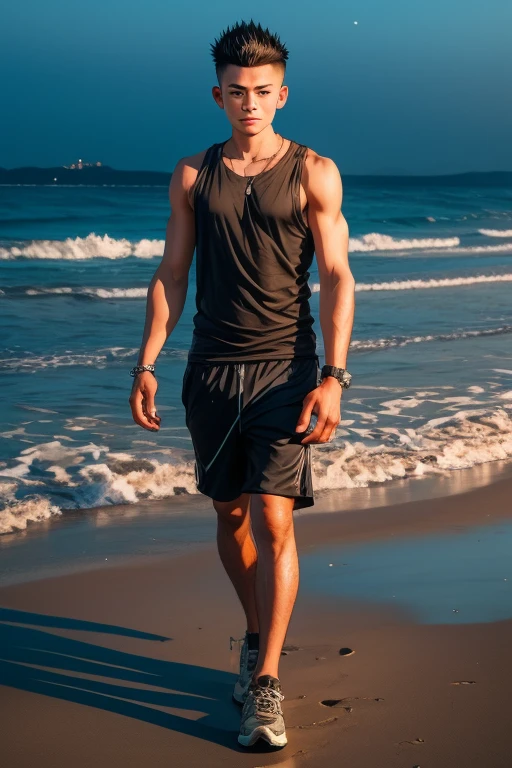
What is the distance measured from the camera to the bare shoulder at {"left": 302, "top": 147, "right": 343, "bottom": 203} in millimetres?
3207

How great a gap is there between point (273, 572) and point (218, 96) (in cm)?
147

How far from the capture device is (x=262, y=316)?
3.29 m

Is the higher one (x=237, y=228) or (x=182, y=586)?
(x=237, y=228)

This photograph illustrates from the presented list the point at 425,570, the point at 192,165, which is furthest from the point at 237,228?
the point at 425,570

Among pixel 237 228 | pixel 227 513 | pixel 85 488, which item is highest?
pixel 237 228

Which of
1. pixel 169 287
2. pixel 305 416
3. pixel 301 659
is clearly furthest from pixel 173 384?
pixel 305 416

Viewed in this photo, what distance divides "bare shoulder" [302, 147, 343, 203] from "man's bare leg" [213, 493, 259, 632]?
100 cm

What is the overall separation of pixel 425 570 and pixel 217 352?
1.76m

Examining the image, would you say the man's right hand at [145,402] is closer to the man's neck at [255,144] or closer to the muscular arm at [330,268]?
the muscular arm at [330,268]

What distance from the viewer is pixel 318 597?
4316 mm

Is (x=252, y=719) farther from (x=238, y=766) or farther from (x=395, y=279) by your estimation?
(x=395, y=279)

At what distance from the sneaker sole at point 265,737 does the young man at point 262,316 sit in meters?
0.02

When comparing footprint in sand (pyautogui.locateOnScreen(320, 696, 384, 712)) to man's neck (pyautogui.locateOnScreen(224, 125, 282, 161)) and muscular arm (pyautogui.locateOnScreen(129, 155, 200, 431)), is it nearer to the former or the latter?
muscular arm (pyautogui.locateOnScreen(129, 155, 200, 431))

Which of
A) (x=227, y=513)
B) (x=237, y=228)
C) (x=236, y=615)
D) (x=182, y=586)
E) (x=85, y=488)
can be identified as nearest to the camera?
(x=237, y=228)
